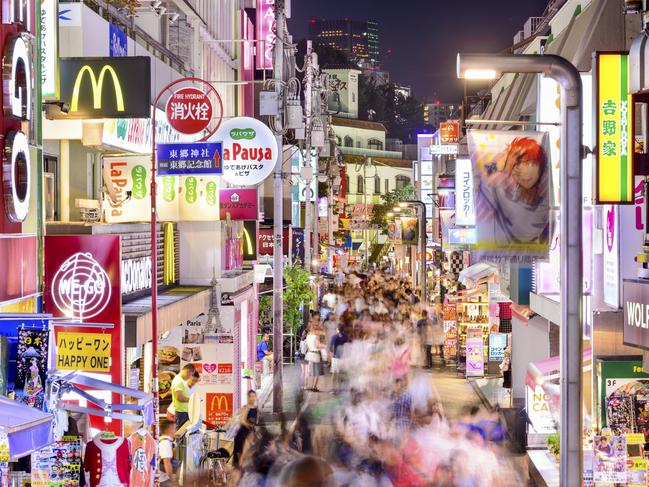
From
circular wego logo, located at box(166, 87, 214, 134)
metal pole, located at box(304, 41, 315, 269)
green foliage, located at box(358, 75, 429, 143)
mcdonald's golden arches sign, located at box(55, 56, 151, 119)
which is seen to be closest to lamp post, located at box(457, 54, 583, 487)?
mcdonald's golden arches sign, located at box(55, 56, 151, 119)

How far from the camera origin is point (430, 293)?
56.0 meters

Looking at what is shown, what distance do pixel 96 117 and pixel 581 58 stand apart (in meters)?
8.61

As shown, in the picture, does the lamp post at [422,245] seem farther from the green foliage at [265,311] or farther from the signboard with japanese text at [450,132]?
the signboard with japanese text at [450,132]

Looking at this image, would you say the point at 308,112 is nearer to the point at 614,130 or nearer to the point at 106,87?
the point at 106,87

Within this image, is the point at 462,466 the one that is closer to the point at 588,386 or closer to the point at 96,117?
the point at 588,386

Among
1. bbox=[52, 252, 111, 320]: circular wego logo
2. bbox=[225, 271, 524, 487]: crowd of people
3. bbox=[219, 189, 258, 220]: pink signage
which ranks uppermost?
bbox=[219, 189, 258, 220]: pink signage

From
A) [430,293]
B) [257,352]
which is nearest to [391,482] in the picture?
[257,352]

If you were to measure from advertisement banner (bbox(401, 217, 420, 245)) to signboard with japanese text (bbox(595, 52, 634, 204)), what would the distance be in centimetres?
4014

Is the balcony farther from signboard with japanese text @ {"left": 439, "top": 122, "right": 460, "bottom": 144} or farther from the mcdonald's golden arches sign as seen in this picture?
the mcdonald's golden arches sign

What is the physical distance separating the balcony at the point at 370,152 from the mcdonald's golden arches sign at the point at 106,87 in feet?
321

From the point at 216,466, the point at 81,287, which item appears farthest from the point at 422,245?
the point at 81,287

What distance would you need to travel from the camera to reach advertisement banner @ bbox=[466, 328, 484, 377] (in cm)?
3050

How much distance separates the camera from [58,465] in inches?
424

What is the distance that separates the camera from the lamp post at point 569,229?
26.7 ft
